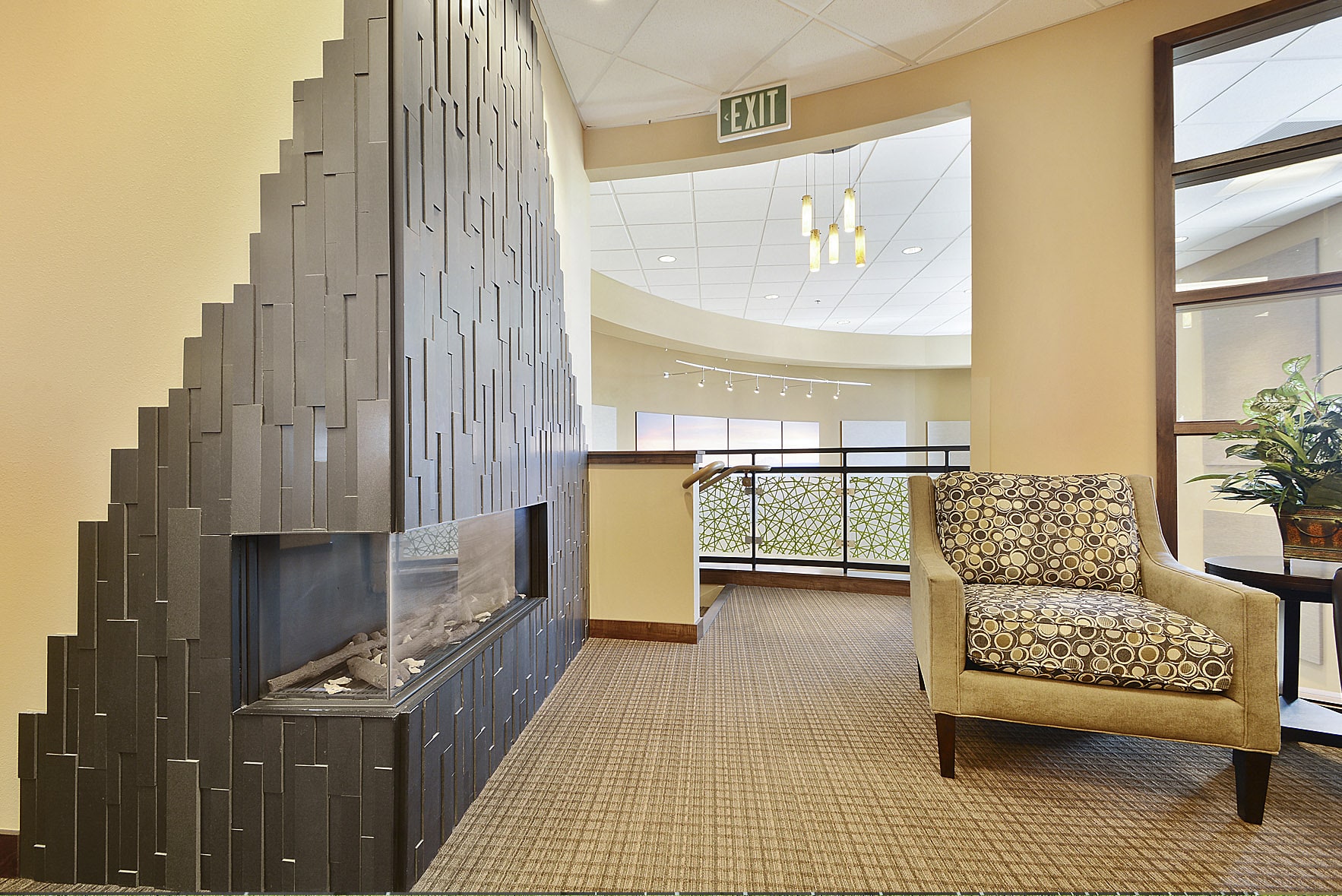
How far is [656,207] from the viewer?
15.6 feet

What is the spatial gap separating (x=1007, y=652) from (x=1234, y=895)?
2.14 ft

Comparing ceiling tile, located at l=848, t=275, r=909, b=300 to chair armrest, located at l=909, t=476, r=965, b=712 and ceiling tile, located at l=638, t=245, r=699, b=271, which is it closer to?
ceiling tile, located at l=638, t=245, r=699, b=271

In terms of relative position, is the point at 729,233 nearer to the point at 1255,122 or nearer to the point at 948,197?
the point at 948,197

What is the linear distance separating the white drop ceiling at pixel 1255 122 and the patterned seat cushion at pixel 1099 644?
1768mm

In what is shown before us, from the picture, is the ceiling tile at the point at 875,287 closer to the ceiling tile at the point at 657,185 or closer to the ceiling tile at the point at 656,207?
the ceiling tile at the point at 656,207

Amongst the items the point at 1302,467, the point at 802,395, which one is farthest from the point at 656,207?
the point at 802,395

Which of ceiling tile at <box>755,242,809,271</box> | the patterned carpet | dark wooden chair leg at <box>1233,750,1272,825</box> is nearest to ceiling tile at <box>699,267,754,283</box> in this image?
ceiling tile at <box>755,242,809,271</box>

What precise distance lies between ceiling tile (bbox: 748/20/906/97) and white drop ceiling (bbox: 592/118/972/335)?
0.62 metres

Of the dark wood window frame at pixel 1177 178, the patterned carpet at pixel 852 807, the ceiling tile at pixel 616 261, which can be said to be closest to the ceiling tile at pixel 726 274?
the ceiling tile at pixel 616 261

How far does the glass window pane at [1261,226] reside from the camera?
7.70ft

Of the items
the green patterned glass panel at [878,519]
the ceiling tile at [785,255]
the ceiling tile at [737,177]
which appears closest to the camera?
the ceiling tile at [737,177]

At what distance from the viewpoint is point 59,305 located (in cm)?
146

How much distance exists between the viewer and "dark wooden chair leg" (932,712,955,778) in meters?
1.85

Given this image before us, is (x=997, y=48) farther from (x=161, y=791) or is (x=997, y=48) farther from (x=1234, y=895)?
(x=161, y=791)
